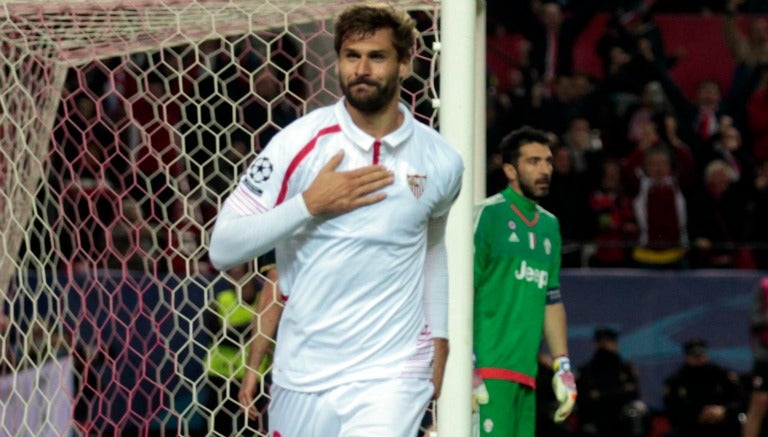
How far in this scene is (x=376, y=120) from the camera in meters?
4.15

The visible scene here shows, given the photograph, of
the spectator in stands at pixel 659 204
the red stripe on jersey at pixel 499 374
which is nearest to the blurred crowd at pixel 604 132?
the spectator in stands at pixel 659 204

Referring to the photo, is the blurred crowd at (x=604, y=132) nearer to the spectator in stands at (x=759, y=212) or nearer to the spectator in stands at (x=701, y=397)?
the spectator in stands at (x=759, y=212)

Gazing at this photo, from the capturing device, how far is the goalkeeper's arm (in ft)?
21.4

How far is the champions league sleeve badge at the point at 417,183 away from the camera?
415cm

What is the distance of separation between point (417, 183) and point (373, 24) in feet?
1.39

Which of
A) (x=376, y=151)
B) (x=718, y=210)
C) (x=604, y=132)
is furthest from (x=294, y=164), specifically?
(x=604, y=132)

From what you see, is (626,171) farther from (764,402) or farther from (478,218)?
(478,218)

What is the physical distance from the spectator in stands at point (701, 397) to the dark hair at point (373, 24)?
5865 millimetres

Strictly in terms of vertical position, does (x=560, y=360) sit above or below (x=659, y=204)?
below

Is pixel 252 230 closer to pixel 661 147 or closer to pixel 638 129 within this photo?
pixel 661 147

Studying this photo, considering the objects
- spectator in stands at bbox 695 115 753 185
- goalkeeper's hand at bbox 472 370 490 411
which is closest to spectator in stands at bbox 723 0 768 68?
spectator in stands at bbox 695 115 753 185

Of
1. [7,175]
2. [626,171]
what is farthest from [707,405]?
[7,175]

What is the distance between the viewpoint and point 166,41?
6.13 m

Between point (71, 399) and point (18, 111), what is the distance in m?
1.31
